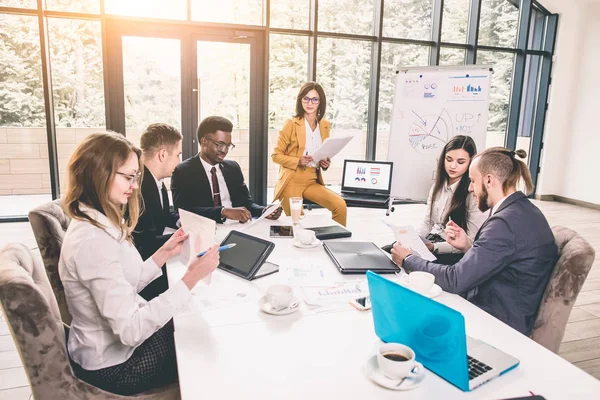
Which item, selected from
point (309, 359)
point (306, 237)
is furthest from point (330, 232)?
point (309, 359)

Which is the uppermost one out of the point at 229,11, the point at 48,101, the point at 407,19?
the point at 407,19

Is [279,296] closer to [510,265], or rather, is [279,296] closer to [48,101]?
[510,265]

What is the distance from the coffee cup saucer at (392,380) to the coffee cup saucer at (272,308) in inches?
13.6

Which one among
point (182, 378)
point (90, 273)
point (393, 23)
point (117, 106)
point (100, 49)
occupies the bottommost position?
point (182, 378)

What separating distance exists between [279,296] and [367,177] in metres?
3.32

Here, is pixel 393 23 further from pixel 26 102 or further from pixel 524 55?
pixel 26 102

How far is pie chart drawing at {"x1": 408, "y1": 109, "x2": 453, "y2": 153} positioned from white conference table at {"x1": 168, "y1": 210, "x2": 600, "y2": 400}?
313cm

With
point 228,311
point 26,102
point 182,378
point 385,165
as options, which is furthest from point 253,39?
point 182,378

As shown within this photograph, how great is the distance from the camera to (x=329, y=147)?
11.6ft

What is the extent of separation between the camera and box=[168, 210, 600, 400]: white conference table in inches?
38.2

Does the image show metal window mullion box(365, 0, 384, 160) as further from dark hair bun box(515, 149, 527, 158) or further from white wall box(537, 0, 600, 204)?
dark hair bun box(515, 149, 527, 158)

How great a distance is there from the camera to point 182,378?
1005 mm

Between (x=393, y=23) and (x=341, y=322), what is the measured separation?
5.58 m

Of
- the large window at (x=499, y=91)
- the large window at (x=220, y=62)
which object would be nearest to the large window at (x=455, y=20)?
the large window at (x=220, y=62)
